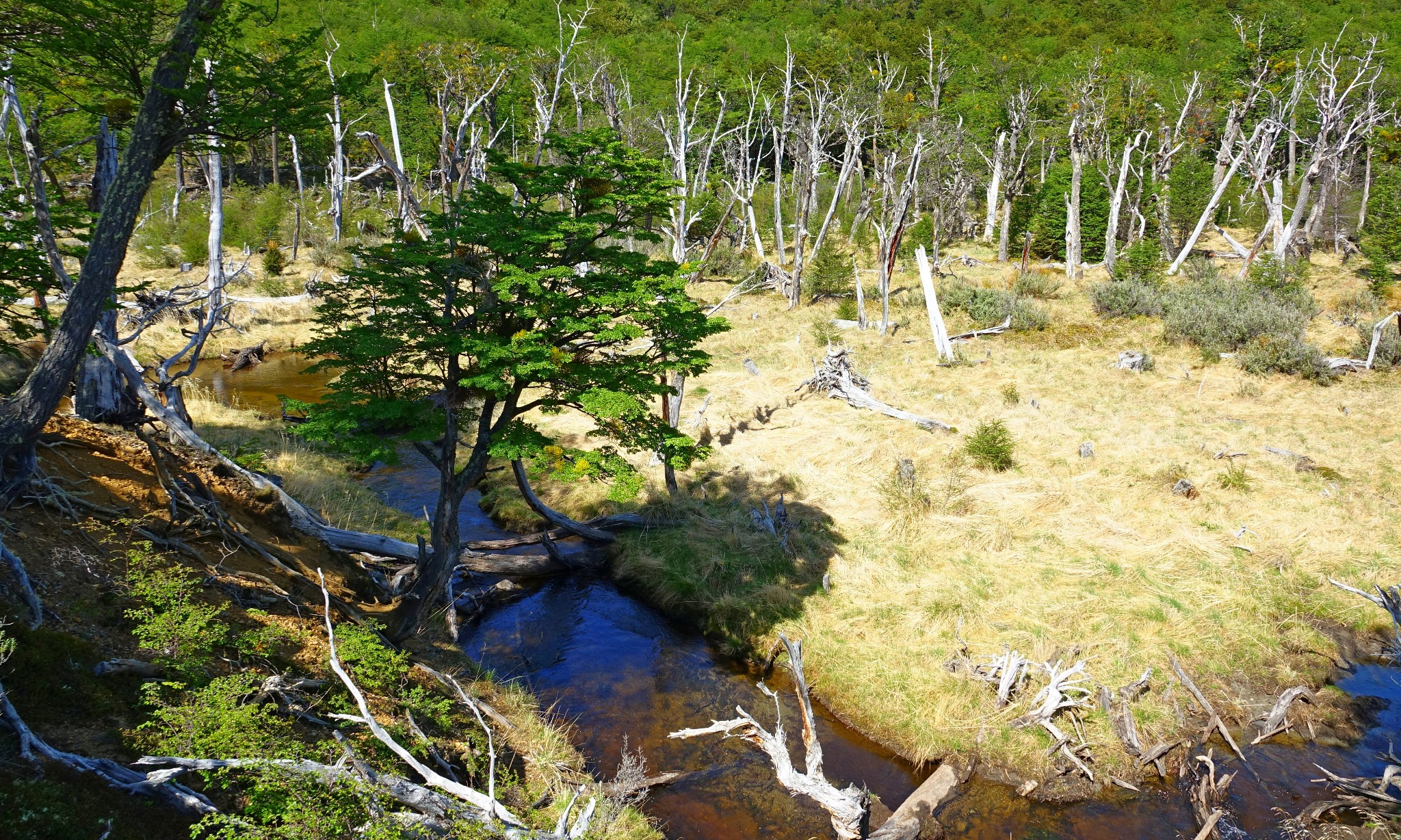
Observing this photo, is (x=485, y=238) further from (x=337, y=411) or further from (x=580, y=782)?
(x=580, y=782)

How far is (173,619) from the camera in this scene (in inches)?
237

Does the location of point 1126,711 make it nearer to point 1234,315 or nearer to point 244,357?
point 1234,315

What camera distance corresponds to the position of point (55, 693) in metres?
5.04

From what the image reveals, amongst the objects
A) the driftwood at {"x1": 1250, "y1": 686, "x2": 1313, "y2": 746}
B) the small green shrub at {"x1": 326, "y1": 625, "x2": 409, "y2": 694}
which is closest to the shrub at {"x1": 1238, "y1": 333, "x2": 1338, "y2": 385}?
the driftwood at {"x1": 1250, "y1": 686, "x2": 1313, "y2": 746}

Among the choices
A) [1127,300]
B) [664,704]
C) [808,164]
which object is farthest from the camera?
[808,164]

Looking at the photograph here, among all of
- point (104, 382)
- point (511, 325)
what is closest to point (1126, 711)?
point (511, 325)

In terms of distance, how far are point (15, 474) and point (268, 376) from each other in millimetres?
17110

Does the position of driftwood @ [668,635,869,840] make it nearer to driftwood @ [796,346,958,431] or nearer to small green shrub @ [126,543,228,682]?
small green shrub @ [126,543,228,682]

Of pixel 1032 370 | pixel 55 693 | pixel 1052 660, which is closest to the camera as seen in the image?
pixel 55 693

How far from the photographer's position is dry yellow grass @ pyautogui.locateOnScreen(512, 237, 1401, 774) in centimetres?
950

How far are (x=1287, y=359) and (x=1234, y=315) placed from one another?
2.79m

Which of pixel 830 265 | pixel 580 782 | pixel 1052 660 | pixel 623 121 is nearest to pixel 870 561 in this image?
pixel 1052 660

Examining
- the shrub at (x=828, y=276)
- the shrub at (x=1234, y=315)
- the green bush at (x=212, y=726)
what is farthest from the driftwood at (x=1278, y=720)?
the shrub at (x=828, y=276)

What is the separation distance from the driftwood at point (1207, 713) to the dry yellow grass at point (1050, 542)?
27cm
